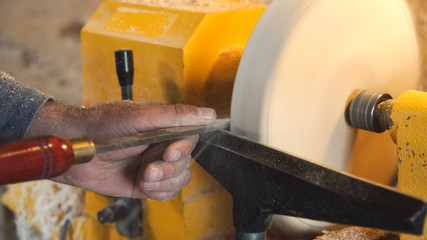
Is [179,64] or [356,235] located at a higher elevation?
[179,64]

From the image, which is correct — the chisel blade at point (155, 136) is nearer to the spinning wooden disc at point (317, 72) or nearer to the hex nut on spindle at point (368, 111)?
the spinning wooden disc at point (317, 72)

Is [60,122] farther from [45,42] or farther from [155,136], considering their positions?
[45,42]

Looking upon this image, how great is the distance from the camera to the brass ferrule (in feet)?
2.24

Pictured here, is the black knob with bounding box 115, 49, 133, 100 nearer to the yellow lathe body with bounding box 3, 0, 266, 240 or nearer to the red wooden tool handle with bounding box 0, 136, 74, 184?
the yellow lathe body with bounding box 3, 0, 266, 240

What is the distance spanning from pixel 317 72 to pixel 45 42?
239 centimetres

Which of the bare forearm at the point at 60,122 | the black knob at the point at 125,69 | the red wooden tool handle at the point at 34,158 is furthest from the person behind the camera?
the black knob at the point at 125,69

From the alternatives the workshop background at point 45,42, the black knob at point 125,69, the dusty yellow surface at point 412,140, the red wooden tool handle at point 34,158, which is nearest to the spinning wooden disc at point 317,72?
the dusty yellow surface at point 412,140

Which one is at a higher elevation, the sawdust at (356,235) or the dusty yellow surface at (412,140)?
the dusty yellow surface at (412,140)

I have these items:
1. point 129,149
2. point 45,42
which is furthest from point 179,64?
point 45,42

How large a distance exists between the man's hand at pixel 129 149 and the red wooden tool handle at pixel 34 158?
0.28m

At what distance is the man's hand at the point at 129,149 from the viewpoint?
92 cm

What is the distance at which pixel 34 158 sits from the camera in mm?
628

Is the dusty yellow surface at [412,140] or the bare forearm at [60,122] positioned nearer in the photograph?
the dusty yellow surface at [412,140]

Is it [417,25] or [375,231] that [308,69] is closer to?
[375,231]
